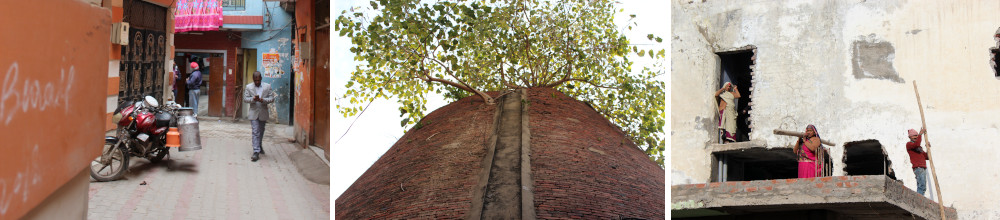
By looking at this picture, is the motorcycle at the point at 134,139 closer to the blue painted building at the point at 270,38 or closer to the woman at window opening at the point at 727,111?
the woman at window opening at the point at 727,111

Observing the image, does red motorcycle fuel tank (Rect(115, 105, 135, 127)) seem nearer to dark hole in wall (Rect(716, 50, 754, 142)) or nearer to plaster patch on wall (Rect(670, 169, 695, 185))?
plaster patch on wall (Rect(670, 169, 695, 185))

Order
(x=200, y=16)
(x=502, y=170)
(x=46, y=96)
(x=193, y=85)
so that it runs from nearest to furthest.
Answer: (x=46, y=96), (x=502, y=170), (x=193, y=85), (x=200, y=16)

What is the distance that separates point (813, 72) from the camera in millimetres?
9477

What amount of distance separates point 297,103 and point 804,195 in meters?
5.55

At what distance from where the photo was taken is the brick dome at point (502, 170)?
4395 millimetres

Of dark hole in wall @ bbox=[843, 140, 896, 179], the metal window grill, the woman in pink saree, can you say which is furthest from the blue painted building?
dark hole in wall @ bbox=[843, 140, 896, 179]

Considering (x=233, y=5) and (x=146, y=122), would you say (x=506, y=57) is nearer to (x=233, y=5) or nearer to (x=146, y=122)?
(x=146, y=122)

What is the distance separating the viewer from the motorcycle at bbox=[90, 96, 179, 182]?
635cm

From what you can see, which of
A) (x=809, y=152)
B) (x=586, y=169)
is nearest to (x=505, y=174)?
(x=586, y=169)

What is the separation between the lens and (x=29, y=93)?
11.9 ft

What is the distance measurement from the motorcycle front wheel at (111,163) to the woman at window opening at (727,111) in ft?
19.1

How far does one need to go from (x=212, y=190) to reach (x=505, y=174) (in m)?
2.76

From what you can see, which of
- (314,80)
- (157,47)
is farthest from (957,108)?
(157,47)

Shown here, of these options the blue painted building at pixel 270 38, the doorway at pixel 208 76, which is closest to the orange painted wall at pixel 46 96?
the blue painted building at pixel 270 38
